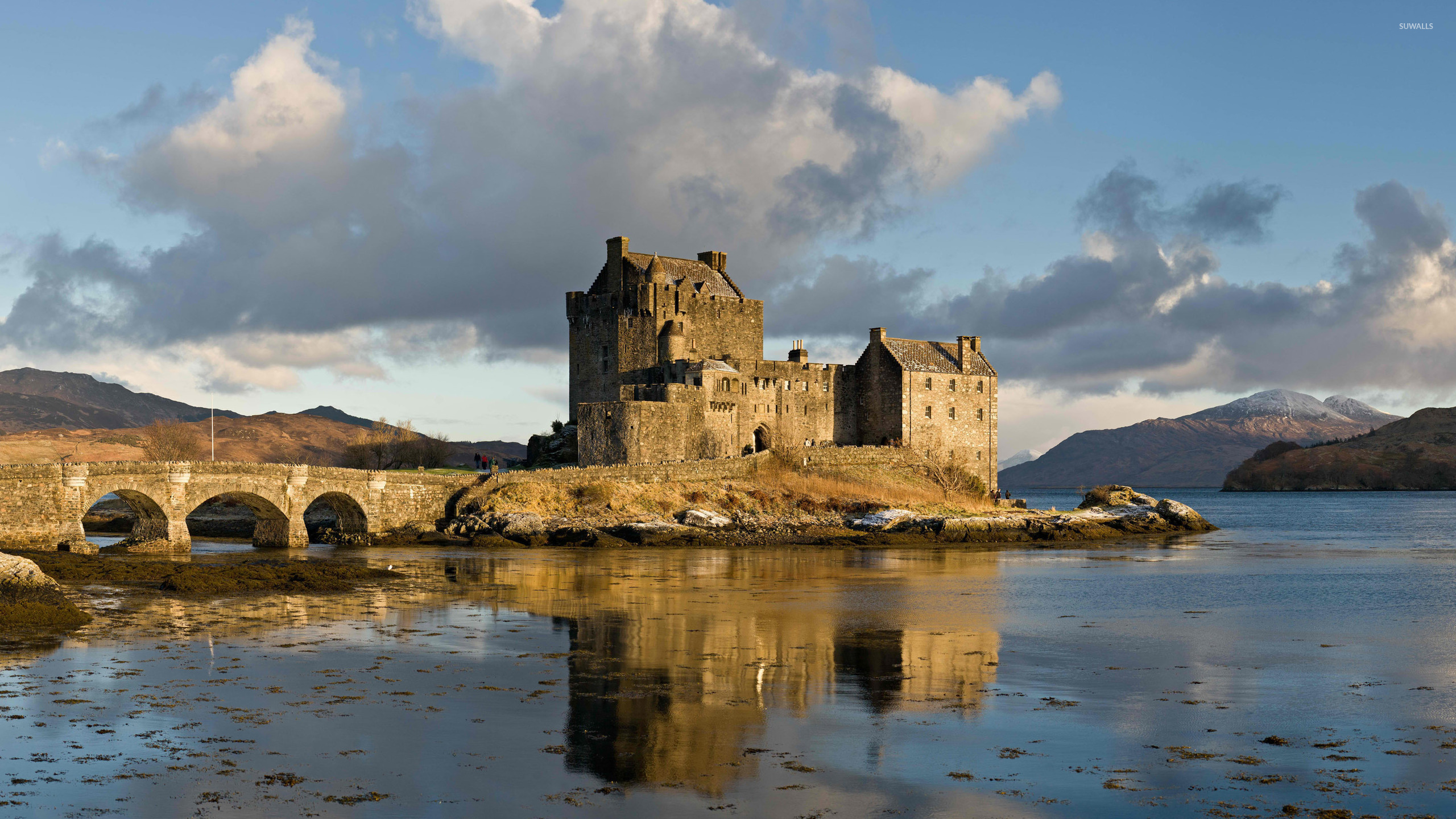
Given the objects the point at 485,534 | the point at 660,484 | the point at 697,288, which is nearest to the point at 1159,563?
the point at 660,484

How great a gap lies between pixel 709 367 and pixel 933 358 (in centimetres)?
2000

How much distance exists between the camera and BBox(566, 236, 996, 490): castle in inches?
3088

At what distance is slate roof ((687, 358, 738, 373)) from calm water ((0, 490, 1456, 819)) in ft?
135

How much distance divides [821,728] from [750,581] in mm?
24190

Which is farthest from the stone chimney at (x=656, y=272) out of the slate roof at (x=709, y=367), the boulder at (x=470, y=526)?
the boulder at (x=470, y=526)

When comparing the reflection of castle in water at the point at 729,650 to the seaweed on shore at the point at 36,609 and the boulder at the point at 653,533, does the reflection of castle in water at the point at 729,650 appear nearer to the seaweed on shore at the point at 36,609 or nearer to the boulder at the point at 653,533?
the seaweed on shore at the point at 36,609

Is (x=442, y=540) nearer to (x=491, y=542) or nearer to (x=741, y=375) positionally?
(x=491, y=542)

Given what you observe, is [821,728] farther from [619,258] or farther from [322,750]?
[619,258]

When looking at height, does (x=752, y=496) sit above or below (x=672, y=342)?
below

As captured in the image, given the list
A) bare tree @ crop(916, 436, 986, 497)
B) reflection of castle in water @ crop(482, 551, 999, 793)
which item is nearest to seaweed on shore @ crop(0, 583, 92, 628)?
reflection of castle in water @ crop(482, 551, 999, 793)

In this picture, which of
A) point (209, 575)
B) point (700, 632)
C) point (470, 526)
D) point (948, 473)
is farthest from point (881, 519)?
point (700, 632)

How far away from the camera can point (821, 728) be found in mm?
16766

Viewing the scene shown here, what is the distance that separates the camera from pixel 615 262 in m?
84.6

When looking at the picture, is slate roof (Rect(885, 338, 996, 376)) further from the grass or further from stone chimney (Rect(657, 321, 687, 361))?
stone chimney (Rect(657, 321, 687, 361))
